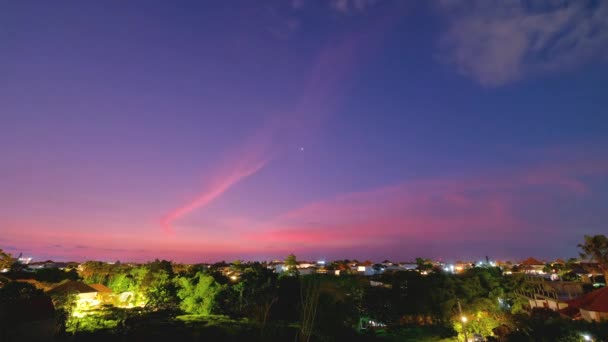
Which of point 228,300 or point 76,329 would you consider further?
point 228,300

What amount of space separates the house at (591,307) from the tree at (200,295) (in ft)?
83.5

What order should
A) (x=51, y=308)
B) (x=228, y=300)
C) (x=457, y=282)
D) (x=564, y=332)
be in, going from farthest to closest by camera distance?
(x=457, y=282)
(x=228, y=300)
(x=51, y=308)
(x=564, y=332)

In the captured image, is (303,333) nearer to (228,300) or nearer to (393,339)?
(393,339)

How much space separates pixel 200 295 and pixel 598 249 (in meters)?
42.6

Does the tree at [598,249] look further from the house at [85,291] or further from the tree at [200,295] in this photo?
the house at [85,291]

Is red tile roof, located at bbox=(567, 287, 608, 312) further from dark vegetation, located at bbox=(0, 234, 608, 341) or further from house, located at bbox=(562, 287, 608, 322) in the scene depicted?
dark vegetation, located at bbox=(0, 234, 608, 341)

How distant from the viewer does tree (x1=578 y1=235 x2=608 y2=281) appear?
34969 mm

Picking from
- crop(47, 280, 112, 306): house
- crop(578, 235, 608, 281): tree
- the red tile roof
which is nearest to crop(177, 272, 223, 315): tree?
crop(47, 280, 112, 306): house

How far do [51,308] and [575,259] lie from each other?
295 ft

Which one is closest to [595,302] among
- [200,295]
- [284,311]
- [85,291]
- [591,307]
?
[591,307]

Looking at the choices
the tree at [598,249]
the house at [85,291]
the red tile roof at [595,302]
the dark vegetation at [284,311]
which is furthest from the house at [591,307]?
the house at [85,291]

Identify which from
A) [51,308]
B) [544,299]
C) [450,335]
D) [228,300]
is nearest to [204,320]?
[228,300]

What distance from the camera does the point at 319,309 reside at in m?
22.6

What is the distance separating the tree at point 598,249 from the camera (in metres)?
35.0
